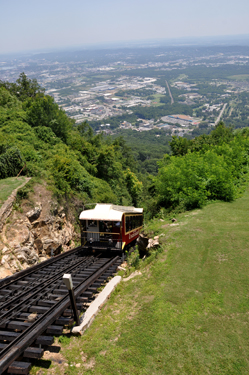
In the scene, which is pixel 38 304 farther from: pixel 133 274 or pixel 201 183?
pixel 201 183

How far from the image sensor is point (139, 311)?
30.1ft

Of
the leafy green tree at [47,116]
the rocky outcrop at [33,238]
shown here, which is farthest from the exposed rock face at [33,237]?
the leafy green tree at [47,116]

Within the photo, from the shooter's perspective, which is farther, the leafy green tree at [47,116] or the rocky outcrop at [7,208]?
the leafy green tree at [47,116]

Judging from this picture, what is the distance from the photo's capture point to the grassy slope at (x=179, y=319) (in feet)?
23.2

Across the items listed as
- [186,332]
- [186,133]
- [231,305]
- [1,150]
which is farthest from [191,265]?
[186,133]

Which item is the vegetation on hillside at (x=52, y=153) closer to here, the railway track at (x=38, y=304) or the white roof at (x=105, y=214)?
the white roof at (x=105, y=214)

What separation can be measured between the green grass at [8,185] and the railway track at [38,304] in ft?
16.0

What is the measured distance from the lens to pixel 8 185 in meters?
18.0

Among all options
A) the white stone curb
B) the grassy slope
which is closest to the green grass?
the white stone curb

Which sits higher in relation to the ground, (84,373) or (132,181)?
(84,373)

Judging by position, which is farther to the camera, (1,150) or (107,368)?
(1,150)

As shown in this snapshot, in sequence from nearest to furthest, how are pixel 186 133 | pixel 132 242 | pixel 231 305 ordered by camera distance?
pixel 231 305, pixel 132 242, pixel 186 133

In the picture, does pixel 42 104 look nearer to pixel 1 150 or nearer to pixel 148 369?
pixel 1 150

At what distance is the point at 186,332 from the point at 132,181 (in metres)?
42.7
